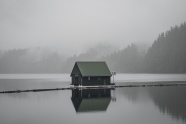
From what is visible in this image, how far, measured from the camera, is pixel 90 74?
92688 mm

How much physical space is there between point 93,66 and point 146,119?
197ft

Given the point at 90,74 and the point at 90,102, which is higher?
the point at 90,74

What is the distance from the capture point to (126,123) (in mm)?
34750

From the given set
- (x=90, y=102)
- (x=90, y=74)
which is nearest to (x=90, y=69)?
(x=90, y=74)

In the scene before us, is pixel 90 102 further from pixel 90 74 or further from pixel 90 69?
pixel 90 69

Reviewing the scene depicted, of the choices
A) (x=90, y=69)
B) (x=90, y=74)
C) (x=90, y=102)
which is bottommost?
(x=90, y=102)

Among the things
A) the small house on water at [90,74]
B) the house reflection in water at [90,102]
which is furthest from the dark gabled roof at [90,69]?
the house reflection in water at [90,102]

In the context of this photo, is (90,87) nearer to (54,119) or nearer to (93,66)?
(93,66)

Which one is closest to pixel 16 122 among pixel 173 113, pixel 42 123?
pixel 42 123

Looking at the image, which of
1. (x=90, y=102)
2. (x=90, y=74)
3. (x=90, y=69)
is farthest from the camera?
(x=90, y=69)

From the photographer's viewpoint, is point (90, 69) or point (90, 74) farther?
point (90, 69)

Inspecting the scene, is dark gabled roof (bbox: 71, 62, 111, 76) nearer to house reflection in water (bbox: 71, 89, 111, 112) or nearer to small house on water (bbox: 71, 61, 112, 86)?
small house on water (bbox: 71, 61, 112, 86)

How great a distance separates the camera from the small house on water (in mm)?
92750

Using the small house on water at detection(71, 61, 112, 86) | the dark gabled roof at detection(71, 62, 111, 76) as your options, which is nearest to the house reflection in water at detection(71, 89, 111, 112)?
the small house on water at detection(71, 61, 112, 86)
